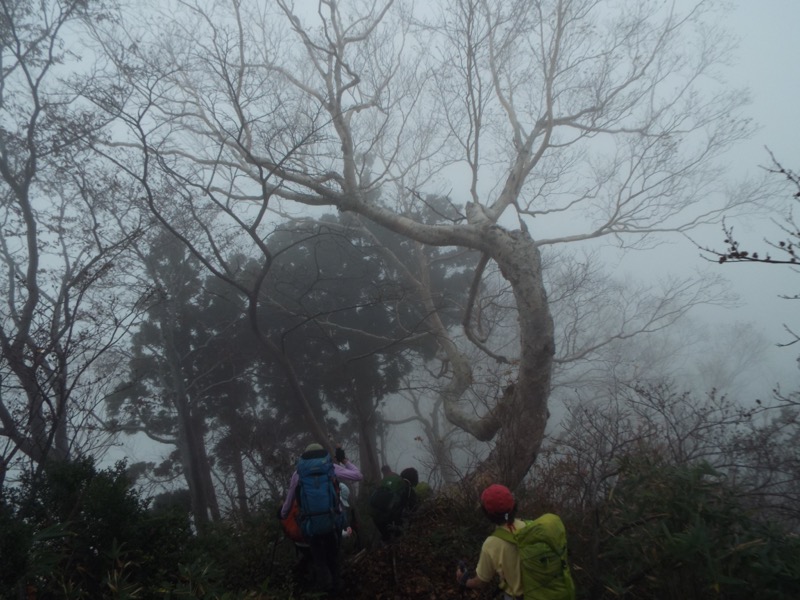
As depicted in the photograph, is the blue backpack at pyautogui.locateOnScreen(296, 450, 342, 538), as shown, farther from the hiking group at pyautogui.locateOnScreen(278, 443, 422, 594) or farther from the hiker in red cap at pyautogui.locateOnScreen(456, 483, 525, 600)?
the hiker in red cap at pyautogui.locateOnScreen(456, 483, 525, 600)

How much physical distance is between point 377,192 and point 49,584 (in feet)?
46.2

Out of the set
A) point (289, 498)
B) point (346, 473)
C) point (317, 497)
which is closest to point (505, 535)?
point (317, 497)

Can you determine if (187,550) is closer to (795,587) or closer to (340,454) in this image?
(340,454)

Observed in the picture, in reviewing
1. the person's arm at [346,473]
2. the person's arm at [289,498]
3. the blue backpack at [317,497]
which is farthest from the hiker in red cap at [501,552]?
the person's arm at [346,473]

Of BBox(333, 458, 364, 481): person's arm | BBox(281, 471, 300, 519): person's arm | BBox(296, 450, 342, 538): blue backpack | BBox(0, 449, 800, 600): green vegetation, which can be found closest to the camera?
BBox(0, 449, 800, 600): green vegetation

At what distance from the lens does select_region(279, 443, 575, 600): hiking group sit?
2.94 metres

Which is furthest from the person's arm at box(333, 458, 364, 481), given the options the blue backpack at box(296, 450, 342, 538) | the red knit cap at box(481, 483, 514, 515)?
the red knit cap at box(481, 483, 514, 515)

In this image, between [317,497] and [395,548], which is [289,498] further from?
[395,548]

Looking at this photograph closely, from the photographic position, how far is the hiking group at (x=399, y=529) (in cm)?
294

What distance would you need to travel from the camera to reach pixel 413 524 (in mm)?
5969

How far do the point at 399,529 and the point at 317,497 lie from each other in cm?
162

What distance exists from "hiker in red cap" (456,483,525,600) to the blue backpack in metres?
1.85

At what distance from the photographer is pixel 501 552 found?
3043mm

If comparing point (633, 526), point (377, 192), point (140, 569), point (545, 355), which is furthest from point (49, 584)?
point (377, 192)
